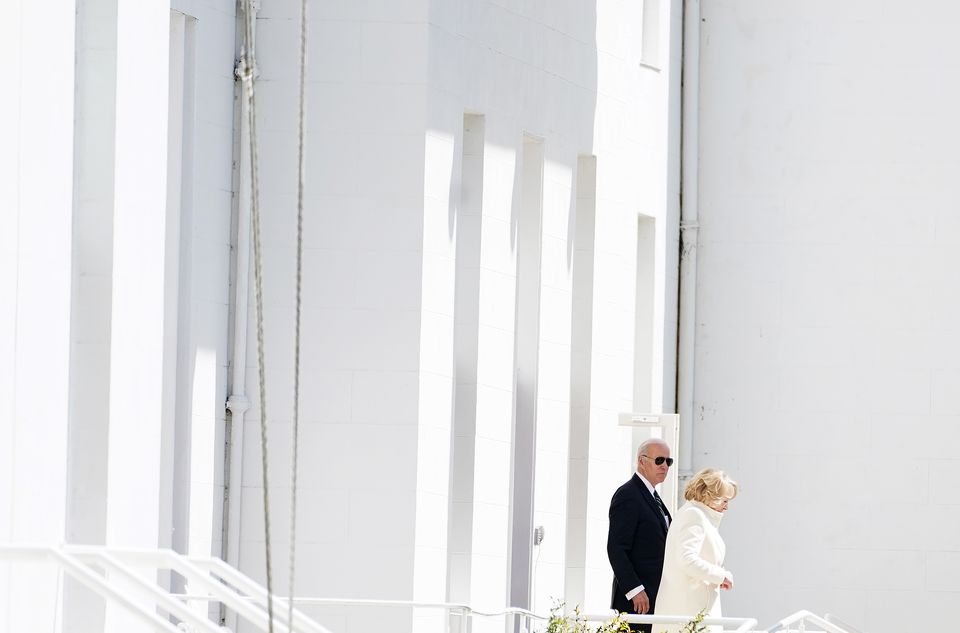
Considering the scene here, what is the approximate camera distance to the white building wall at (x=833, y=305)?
13.2 meters

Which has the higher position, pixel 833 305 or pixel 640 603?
pixel 833 305

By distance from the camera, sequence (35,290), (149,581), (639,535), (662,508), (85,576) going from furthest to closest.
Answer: (662,508), (639,535), (35,290), (149,581), (85,576)

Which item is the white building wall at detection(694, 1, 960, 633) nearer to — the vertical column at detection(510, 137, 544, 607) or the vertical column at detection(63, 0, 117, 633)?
the vertical column at detection(510, 137, 544, 607)

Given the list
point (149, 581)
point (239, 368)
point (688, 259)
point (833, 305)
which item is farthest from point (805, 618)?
point (688, 259)

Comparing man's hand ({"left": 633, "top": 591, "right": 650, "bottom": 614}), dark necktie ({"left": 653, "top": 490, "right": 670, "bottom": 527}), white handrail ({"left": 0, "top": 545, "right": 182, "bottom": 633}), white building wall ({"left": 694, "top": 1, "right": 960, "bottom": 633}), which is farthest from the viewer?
white building wall ({"left": 694, "top": 1, "right": 960, "bottom": 633})

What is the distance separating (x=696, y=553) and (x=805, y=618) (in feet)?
2.18

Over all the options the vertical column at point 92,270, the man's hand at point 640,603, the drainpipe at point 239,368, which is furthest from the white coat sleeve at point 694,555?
the drainpipe at point 239,368

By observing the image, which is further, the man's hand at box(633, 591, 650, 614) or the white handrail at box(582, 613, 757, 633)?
the man's hand at box(633, 591, 650, 614)

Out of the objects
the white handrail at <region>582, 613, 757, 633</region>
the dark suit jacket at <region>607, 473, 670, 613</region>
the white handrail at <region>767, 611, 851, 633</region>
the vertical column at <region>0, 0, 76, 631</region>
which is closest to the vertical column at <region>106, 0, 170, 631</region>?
the vertical column at <region>0, 0, 76, 631</region>

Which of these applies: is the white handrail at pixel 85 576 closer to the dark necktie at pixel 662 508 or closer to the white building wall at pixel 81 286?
the white building wall at pixel 81 286

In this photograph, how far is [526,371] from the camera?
444 inches

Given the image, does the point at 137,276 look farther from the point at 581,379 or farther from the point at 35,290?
the point at 581,379

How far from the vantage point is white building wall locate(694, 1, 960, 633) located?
13.2 meters

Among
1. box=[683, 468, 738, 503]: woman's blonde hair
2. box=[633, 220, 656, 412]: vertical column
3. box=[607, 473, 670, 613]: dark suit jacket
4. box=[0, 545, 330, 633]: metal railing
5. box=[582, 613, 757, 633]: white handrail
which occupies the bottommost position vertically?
box=[582, 613, 757, 633]: white handrail
